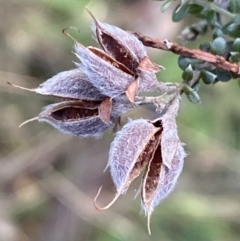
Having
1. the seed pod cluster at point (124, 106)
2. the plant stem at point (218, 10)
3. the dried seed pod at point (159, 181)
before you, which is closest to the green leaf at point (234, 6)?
the plant stem at point (218, 10)

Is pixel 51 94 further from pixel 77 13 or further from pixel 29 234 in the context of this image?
pixel 29 234

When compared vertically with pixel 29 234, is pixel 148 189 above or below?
above

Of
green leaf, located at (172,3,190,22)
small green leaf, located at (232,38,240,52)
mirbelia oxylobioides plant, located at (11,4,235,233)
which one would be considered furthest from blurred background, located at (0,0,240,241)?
mirbelia oxylobioides plant, located at (11,4,235,233)

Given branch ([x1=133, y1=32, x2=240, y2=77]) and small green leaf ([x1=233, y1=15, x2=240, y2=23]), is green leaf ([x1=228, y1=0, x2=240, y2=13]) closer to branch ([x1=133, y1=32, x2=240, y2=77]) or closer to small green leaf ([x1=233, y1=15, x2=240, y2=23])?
small green leaf ([x1=233, y1=15, x2=240, y2=23])

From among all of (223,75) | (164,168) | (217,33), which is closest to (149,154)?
(164,168)

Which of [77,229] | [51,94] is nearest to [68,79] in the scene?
[51,94]

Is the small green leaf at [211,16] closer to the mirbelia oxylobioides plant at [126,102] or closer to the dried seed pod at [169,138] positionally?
the mirbelia oxylobioides plant at [126,102]

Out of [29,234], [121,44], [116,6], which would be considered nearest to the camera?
[121,44]

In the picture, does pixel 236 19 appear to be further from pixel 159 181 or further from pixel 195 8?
pixel 159 181
